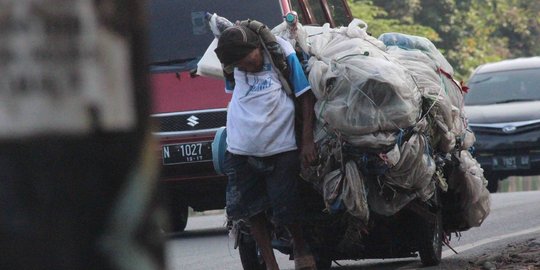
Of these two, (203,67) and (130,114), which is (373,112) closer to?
(203,67)

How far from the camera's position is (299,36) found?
795 centimetres

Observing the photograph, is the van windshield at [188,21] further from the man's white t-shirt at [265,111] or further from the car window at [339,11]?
the man's white t-shirt at [265,111]

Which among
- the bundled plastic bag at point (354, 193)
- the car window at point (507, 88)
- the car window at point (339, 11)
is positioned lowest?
the car window at point (507, 88)

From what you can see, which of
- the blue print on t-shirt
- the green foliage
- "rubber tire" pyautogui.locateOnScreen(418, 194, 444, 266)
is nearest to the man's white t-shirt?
the blue print on t-shirt

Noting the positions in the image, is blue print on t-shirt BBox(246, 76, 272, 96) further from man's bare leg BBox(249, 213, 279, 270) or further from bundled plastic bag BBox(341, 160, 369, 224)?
man's bare leg BBox(249, 213, 279, 270)

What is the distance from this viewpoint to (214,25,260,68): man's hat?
730 cm

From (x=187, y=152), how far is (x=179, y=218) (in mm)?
1696

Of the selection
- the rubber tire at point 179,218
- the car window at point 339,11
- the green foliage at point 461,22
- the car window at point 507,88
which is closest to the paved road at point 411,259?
the rubber tire at point 179,218

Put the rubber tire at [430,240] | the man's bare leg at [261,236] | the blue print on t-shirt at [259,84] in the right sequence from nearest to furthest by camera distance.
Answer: the blue print on t-shirt at [259,84] → the man's bare leg at [261,236] → the rubber tire at [430,240]

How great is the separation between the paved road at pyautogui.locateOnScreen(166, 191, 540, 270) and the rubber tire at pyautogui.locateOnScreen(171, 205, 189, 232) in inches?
3.4

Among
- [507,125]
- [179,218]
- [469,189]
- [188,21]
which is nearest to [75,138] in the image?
[469,189]

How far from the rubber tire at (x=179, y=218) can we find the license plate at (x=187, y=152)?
43.4 inches

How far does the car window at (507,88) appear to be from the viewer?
18562mm

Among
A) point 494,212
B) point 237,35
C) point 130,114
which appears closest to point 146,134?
point 130,114
